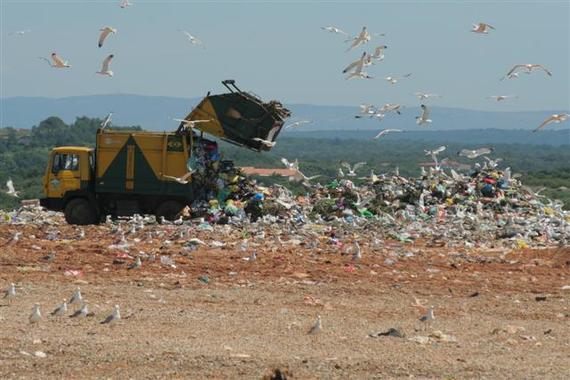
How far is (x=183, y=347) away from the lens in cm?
826

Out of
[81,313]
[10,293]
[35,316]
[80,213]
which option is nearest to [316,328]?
[81,313]

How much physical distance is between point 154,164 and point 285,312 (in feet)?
33.3

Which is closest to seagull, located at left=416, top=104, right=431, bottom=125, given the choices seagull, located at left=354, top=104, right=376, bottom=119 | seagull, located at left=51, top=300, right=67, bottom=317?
seagull, located at left=354, top=104, right=376, bottom=119

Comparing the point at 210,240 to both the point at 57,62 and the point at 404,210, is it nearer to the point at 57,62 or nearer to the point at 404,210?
the point at 57,62

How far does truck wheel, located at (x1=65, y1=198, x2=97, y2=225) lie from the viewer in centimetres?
1958

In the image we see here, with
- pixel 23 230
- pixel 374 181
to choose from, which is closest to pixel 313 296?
pixel 23 230

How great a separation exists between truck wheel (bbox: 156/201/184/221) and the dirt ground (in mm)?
4702

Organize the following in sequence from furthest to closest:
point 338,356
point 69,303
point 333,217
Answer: point 333,217 < point 69,303 < point 338,356

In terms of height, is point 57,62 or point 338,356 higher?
point 57,62

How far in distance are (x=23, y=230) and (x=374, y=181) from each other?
6868 mm

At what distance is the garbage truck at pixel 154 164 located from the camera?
64.3 feet

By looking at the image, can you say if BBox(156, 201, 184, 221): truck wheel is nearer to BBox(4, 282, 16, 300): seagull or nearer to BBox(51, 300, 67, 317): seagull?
BBox(4, 282, 16, 300): seagull

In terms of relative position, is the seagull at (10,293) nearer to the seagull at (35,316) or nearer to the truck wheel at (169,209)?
the seagull at (35,316)

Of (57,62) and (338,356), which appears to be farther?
(57,62)
